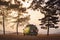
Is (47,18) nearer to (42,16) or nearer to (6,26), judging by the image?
(42,16)

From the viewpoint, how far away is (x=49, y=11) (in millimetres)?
2133

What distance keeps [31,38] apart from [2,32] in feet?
1.02

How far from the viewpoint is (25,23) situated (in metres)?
2.14

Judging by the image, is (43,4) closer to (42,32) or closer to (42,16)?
(42,16)

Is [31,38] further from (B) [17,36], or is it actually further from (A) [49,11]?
(A) [49,11]

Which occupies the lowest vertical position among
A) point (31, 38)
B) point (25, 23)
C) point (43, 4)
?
point (31, 38)

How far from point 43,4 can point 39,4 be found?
4 cm

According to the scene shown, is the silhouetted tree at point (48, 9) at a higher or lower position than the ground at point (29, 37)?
higher

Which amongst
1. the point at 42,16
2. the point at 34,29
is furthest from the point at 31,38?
the point at 42,16

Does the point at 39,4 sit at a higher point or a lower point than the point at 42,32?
higher

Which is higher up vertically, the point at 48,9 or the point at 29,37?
the point at 48,9

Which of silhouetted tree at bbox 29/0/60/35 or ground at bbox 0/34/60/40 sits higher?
silhouetted tree at bbox 29/0/60/35

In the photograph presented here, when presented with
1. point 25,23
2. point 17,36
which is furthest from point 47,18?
point 17,36

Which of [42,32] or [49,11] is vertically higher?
[49,11]
